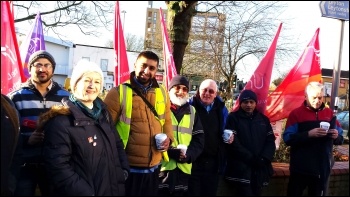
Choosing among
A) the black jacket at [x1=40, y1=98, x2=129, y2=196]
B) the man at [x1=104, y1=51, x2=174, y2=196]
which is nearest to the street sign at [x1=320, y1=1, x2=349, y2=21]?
the man at [x1=104, y1=51, x2=174, y2=196]

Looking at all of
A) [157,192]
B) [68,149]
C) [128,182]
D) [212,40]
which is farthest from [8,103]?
[212,40]

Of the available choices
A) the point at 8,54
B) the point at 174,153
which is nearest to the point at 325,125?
the point at 174,153

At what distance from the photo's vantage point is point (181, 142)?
439 centimetres

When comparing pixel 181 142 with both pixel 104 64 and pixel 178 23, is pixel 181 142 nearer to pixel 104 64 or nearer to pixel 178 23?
pixel 178 23

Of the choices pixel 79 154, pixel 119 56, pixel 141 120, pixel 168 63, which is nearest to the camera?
pixel 79 154

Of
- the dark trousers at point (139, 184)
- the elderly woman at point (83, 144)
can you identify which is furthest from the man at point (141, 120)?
the elderly woman at point (83, 144)

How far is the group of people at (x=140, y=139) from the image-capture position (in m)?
2.98

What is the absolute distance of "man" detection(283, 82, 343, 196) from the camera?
185 inches

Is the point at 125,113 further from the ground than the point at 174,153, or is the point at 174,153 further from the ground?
the point at 125,113

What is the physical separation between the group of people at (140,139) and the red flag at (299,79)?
96 centimetres

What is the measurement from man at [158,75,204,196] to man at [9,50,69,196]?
3.86ft

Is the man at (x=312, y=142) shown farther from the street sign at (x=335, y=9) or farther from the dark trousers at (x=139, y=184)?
the dark trousers at (x=139, y=184)

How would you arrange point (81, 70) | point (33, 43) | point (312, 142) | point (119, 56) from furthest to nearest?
point (119, 56) < point (33, 43) < point (312, 142) < point (81, 70)

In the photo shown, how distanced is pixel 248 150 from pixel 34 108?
236 centimetres
